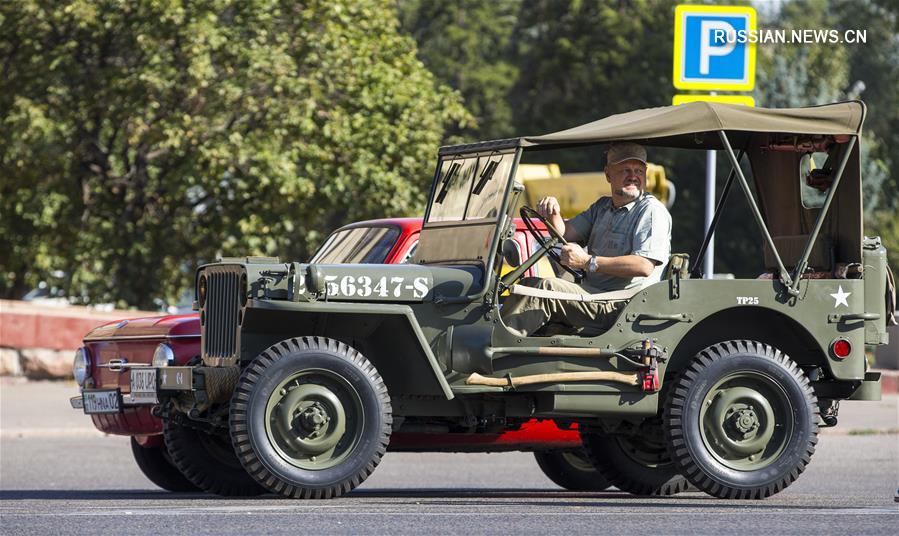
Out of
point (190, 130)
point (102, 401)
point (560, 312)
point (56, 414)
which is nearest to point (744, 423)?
point (560, 312)

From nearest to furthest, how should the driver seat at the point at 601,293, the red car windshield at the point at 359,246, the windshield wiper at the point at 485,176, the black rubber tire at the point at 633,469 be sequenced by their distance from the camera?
the driver seat at the point at 601,293, the windshield wiper at the point at 485,176, the black rubber tire at the point at 633,469, the red car windshield at the point at 359,246

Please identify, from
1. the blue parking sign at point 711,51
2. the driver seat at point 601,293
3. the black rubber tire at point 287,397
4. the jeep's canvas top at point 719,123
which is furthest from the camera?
the blue parking sign at point 711,51

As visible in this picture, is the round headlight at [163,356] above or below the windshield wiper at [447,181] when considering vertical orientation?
below

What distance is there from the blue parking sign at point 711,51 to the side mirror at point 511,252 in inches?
246

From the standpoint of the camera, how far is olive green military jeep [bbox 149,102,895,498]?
873 cm

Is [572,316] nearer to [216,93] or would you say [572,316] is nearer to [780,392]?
[780,392]

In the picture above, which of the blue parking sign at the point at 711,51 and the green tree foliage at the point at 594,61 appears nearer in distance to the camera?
the blue parking sign at the point at 711,51

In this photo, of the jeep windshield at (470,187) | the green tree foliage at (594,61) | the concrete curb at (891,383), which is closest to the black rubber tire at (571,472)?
the jeep windshield at (470,187)

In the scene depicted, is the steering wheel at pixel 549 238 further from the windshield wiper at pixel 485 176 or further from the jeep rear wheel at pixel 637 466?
the jeep rear wheel at pixel 637 466

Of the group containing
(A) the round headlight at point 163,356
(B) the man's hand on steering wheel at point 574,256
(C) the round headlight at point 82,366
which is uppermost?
(B) the man's hand on steering wheel at point 574,256

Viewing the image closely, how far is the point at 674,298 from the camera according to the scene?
9.17m

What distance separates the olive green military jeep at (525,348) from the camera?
8727 millimetres

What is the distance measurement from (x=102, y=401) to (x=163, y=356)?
0.68 metres

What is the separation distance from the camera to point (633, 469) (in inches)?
412
